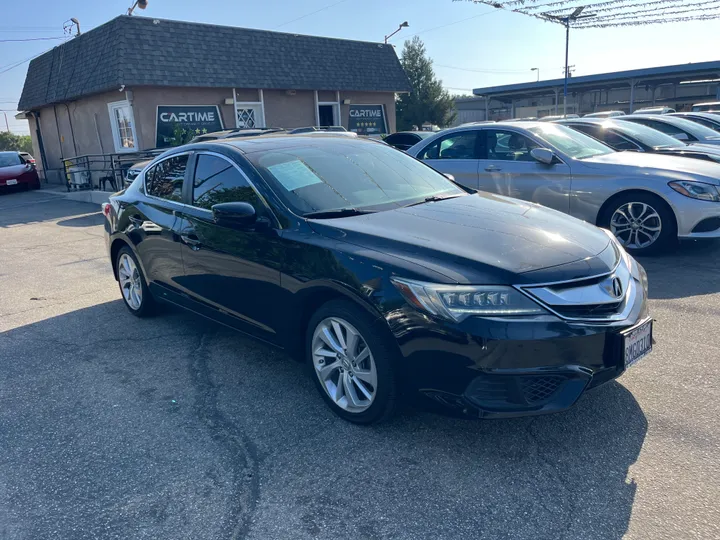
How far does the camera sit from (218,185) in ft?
13.8

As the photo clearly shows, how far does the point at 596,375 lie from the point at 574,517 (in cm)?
70

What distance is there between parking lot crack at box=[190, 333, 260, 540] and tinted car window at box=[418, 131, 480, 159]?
4.91m

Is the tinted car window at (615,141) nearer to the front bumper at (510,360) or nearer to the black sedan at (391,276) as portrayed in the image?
the black sedan at (391,276)

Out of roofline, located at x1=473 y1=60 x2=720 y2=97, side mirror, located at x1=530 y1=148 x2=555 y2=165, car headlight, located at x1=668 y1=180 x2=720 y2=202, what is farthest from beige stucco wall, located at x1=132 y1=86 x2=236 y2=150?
roofline, located at x1=473 y1=60 x2=720 y2=97

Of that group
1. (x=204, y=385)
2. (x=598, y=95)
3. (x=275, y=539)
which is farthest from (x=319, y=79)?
(x=598, y=95)

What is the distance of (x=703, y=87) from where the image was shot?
43.3 m

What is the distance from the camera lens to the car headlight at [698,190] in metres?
6.30

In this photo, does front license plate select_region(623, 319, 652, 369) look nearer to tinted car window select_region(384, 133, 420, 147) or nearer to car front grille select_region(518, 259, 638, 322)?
car front grille select_region(518, 259, 638, 322)

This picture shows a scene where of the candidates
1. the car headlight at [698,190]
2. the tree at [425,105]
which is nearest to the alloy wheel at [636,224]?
the car headlight at [698,190]

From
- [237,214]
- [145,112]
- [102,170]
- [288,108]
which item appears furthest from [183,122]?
[237,214]

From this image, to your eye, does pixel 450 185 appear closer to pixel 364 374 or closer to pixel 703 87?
pixel 364 374

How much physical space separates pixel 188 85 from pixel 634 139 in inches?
501

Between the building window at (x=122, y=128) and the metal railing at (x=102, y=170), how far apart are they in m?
0.47

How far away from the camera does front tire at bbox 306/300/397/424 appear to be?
10.1 ft
